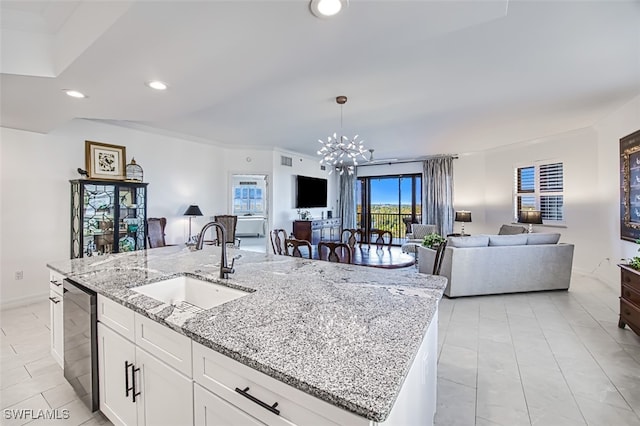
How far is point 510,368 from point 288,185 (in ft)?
18.1

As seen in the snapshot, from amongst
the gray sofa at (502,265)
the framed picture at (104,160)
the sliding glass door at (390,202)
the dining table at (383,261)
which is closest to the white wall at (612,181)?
the gray sofa at (502,265)

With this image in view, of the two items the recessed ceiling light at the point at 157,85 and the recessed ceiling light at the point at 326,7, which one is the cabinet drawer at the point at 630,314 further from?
the recessed ceiling light at the point at 157,85

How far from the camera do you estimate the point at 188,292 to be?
1.97 meters

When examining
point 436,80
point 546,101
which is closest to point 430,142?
point 546,101

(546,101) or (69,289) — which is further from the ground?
(546,101)

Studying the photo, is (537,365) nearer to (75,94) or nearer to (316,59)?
(316,59)

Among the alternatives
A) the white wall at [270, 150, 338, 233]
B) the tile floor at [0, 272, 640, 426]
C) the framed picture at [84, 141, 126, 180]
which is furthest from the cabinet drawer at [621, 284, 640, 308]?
the framed picture at [84, 141, 126, 180]

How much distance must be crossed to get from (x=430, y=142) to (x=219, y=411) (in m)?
6.19

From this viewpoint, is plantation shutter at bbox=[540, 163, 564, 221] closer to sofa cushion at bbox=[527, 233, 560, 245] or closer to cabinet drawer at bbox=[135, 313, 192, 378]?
sofa cushion at bbox=[527, 233, 560, 245]

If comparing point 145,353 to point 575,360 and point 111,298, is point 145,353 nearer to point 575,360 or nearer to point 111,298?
point 111,298

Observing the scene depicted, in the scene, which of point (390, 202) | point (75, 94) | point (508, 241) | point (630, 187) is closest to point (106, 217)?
point (75, 94)

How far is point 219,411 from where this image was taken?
1.01m

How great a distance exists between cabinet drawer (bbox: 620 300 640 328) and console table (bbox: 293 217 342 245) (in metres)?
5.07

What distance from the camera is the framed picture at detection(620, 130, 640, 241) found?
12.1 ft
